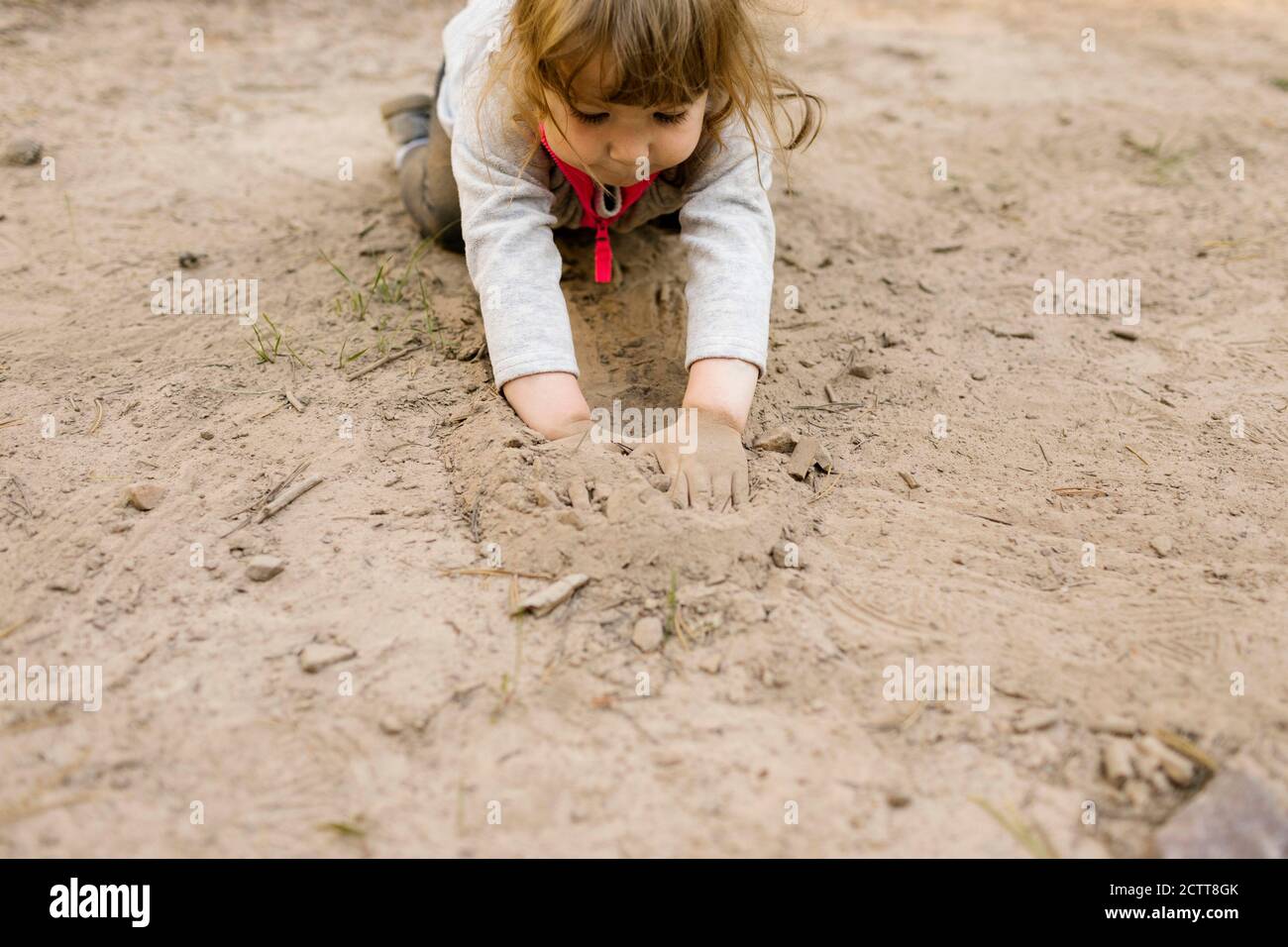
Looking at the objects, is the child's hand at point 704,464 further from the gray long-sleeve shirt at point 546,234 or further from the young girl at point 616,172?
the gray long-sleeve shirt at point 546,234

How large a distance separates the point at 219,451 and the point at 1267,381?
2.31m

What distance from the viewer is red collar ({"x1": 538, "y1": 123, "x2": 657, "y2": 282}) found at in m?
2.26

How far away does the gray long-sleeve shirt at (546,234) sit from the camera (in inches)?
83.3

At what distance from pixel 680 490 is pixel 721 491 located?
84mm

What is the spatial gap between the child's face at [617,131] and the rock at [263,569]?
3.15 feet

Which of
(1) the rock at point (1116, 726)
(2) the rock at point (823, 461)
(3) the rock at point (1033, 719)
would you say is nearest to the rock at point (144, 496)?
(2) the rock at point (823, 461)

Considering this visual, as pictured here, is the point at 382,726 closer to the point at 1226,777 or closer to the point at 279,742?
the point at 279,742

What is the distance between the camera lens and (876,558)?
1835 millimetres

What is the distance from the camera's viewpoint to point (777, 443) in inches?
81.4

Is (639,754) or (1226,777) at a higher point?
(1226,777)

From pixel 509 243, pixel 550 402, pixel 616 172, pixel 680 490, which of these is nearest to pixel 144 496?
pixel 550 402

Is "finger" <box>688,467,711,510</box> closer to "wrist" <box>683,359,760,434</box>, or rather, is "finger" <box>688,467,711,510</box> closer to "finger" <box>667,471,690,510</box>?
"finger" <box>667,471,690,510</box>
